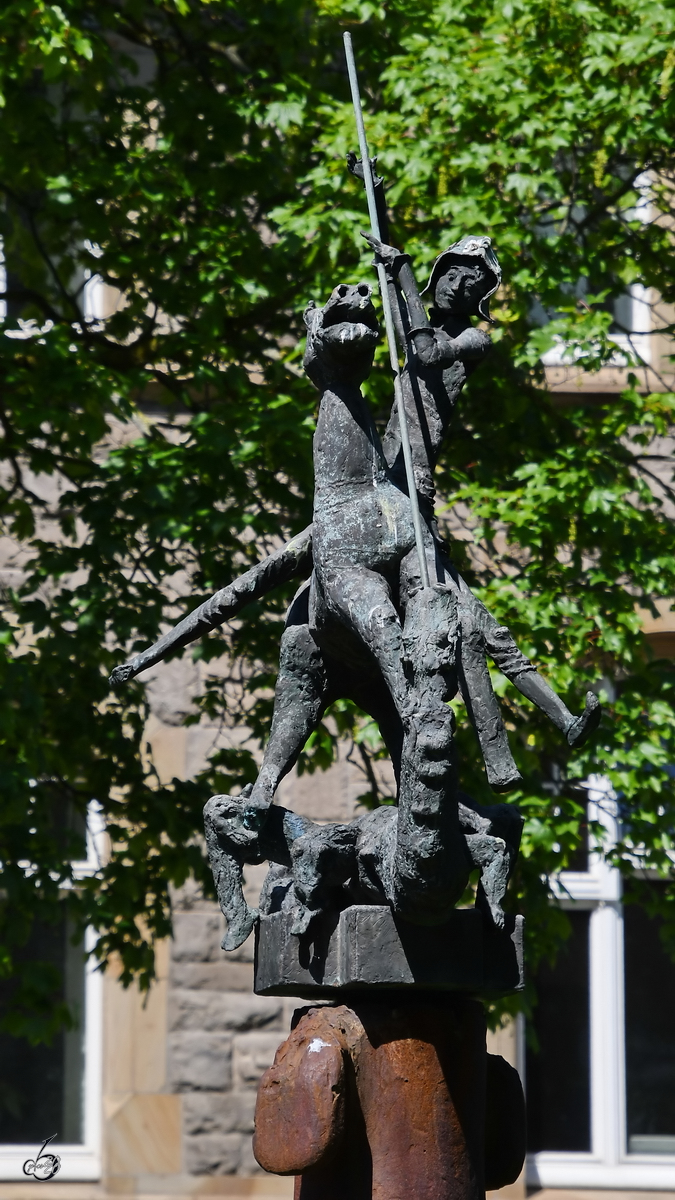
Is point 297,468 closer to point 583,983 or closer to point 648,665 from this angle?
point 648,665

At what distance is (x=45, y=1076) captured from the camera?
9414 mm

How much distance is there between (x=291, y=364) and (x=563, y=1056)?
406cm

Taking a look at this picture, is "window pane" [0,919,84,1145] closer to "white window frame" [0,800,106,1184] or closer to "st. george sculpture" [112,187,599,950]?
"white window frame" [0,800,106,1184]

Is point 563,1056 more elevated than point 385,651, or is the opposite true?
point 385,651

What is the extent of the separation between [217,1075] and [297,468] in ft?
11.4

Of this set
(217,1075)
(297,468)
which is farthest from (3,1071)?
(297,468)

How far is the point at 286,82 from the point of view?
7539mm

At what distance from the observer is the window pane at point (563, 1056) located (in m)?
9.34

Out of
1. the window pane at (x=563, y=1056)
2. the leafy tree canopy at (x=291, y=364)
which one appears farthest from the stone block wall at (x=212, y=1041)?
the leafy tree canopy at (x=291, y=364)

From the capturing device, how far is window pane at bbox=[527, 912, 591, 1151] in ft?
30.6

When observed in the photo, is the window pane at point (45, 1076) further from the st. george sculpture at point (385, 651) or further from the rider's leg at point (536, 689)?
the rider's leg at point (536, 689)

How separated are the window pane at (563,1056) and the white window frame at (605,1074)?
0.13ft

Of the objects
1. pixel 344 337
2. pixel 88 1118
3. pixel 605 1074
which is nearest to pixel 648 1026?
pixel 605 1074

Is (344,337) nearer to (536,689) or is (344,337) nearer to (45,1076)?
(536,689)
